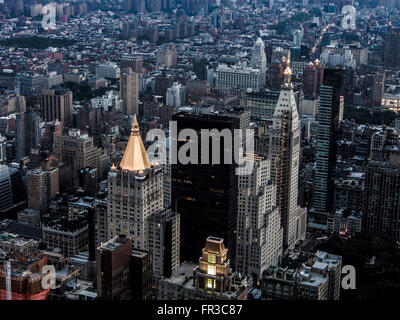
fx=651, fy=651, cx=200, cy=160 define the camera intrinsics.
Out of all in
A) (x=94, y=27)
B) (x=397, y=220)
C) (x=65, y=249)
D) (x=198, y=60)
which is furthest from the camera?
(x=94, y=27)

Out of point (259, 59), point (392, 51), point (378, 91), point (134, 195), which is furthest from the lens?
point (392, 51)

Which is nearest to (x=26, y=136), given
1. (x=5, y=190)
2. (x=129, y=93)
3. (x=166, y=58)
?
(x=5, y=190)

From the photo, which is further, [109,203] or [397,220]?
[397,220]

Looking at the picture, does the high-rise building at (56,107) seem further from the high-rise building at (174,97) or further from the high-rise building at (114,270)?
the high-rise building at (114,270)

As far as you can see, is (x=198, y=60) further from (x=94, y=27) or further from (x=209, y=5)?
(x=209, y=5)

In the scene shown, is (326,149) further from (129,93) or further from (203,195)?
(129,93)

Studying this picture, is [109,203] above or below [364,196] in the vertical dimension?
above

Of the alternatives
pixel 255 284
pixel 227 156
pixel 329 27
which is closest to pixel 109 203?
pixel 227 156

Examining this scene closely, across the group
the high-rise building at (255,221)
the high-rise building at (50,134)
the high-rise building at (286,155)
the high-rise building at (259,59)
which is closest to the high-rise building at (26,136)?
the high-rise building at (50,134)
